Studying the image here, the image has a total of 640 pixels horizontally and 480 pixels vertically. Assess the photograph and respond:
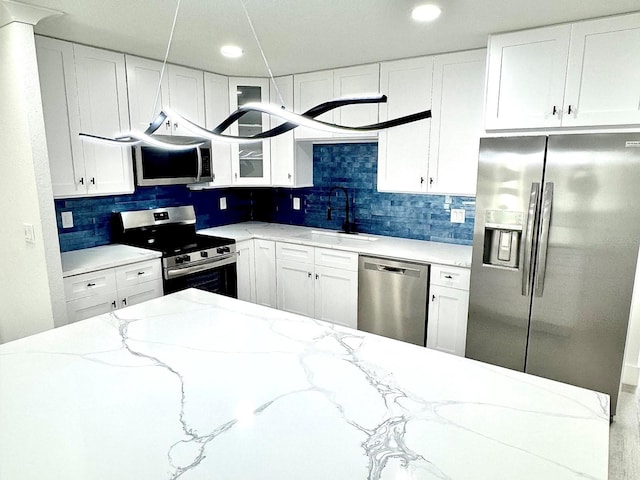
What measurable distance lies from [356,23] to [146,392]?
2.20 metres

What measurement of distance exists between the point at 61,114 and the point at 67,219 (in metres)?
0.78

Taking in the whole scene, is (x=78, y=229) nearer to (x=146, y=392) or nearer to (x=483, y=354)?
(x=146, y=392)

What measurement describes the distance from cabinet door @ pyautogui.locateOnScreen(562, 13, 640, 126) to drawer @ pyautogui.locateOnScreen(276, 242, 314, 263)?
2.10m

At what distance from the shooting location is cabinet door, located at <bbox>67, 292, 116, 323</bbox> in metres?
2.65

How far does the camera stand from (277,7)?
2.17m

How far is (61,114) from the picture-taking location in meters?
2.76

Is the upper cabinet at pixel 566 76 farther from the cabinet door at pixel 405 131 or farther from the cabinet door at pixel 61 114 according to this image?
the cabinet door at pixel 61 114

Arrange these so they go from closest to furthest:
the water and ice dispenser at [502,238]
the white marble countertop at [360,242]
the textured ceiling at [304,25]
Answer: the textured ceiling at [304,25], the water and ice dispenser at [502,238], the white marble countertop at [360,242]

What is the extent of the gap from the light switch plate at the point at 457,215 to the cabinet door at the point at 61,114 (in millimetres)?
2794

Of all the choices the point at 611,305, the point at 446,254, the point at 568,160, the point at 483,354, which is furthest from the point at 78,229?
the point at 611,305

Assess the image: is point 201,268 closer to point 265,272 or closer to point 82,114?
point 265,272

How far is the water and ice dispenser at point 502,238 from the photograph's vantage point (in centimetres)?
256

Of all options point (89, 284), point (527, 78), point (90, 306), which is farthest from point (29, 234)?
point (527, 78)

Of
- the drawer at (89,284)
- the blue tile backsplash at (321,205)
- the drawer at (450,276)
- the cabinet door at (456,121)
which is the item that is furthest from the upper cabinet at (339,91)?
the drawer at (89,284)
